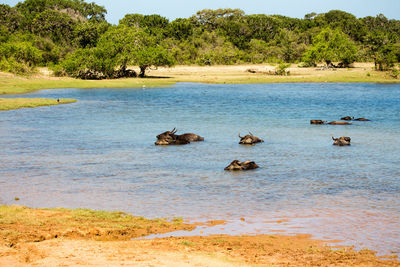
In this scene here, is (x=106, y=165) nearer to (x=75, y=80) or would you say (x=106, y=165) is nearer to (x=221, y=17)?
(x=75, y=80)

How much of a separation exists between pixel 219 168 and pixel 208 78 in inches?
1689

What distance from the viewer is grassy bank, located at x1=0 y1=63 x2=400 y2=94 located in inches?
1842

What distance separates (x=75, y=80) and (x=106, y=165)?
38557mm

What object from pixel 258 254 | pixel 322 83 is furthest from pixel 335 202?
pixel 322 83

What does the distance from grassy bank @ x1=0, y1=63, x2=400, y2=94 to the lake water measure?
55.5ft

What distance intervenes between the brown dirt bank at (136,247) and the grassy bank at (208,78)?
33.1 meters

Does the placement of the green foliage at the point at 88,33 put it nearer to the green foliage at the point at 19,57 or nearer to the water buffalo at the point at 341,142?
the green foliage at the point at 19,57

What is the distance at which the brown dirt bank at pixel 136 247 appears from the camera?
7.15 meters

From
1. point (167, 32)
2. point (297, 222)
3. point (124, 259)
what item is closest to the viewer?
point (124, 259)

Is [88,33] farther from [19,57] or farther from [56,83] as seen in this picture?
[56,83]

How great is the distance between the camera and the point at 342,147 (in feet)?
60.7

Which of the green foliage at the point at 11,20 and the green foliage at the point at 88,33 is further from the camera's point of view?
the green foliage at the point at 11,20

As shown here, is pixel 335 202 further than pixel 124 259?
Yes

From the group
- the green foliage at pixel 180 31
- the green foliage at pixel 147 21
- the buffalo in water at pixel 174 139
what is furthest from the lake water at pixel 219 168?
the green foliage at pixel 147 21
